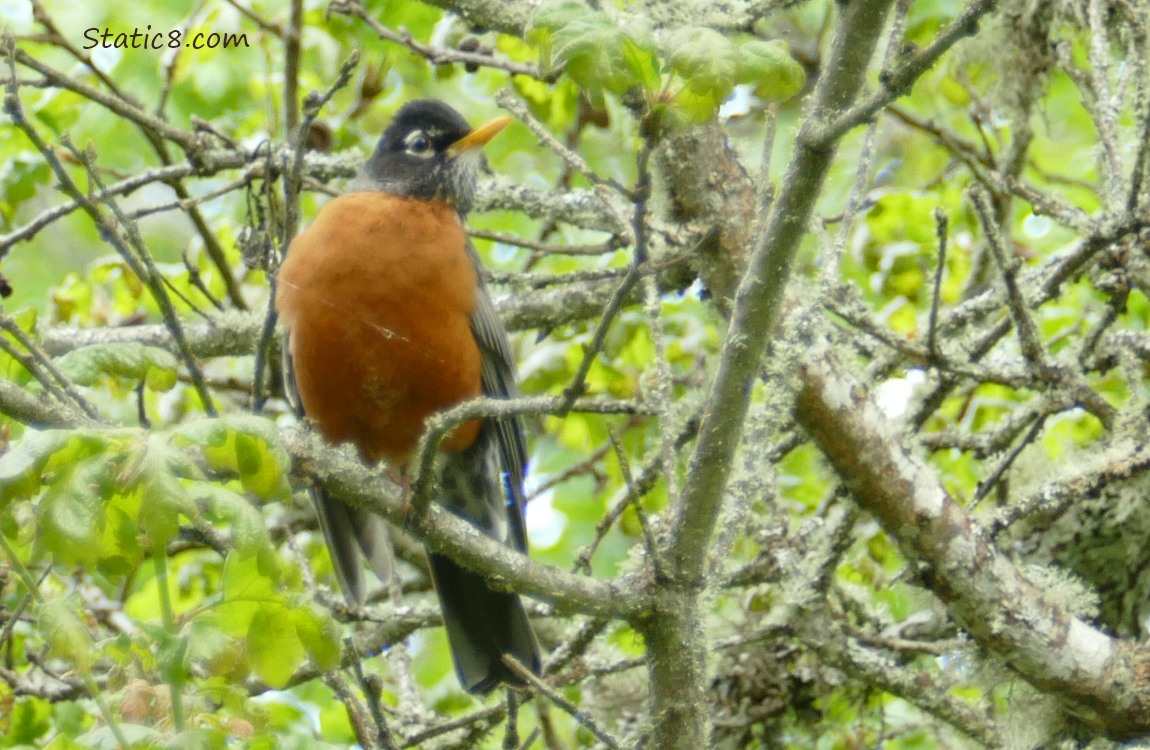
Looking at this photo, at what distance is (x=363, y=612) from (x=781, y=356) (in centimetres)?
162

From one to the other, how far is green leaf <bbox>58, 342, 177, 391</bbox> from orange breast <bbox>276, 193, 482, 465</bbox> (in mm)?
1300

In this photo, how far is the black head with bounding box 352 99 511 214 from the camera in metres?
4.72

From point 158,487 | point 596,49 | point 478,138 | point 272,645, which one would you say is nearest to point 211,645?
point 272,645

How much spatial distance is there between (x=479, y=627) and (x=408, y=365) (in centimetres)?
90

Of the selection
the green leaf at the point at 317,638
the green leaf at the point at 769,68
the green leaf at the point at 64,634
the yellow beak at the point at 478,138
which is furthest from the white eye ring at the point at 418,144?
the green leaf at the point at 64,634

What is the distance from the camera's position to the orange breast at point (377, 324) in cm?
410

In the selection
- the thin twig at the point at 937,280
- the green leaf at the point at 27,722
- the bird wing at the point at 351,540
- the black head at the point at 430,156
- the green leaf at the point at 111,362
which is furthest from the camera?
the black head at the point at 430,156

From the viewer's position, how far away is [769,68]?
7.87ft

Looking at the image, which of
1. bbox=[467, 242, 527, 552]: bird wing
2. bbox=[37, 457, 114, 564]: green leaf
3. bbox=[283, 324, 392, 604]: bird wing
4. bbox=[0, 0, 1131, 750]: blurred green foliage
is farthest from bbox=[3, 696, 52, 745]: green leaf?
bbox=[37, 457, 114, 564]: green leaf

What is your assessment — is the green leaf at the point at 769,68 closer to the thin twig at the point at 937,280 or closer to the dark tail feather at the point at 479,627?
the thin twig at the point at 937,280

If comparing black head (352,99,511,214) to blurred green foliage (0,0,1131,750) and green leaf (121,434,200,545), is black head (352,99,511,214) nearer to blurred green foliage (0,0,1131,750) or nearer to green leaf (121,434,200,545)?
blurred green foliage (0,0,1131,750)

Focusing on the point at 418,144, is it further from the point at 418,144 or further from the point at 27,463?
the point at 27,463

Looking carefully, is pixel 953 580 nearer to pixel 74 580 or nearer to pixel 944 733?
pixel 944 733

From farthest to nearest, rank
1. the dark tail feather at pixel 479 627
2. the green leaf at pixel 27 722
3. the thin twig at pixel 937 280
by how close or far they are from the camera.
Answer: the dark tail feather at pixel 479 627 < the green leaf at pixel 27 722 < the thin twig at pixel 937 280
